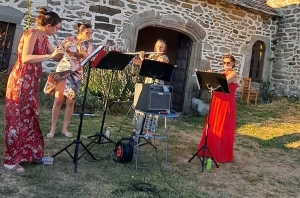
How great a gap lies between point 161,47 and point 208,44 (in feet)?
17.9

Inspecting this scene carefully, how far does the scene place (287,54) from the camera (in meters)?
11.3

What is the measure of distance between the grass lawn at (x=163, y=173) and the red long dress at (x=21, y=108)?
241 millimetres

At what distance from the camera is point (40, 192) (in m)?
3.10

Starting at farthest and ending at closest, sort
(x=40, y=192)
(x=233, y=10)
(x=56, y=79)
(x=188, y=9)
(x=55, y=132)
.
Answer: (x=233, y=10), (x=188, y=9), (x=55, y=132), (x=56, y=79), (x=40, y=192)

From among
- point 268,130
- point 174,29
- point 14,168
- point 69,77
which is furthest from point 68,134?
point 174,29

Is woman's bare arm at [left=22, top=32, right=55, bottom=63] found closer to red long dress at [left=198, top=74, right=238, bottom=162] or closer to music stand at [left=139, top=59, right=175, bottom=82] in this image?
music stand at [left=139, top=59, right=175, bottom=82]

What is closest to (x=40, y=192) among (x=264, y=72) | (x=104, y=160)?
(x=104, y=160)

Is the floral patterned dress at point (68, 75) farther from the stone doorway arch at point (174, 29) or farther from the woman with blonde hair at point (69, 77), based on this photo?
the stone doorway arch at point (174, 29)

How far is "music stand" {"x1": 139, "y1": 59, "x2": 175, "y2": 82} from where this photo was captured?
4270mm

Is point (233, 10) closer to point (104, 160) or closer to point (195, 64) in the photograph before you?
point (195, 64)

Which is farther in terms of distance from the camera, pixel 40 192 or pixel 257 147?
pixel 257 147

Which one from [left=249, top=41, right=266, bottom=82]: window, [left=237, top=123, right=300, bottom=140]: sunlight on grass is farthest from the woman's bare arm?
[left=249, top=41, right=266, bottom=82]: window

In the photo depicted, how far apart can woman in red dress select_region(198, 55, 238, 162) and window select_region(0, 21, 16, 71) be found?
5413 mm

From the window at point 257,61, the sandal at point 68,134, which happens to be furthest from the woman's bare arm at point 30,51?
the window at point 257,61
